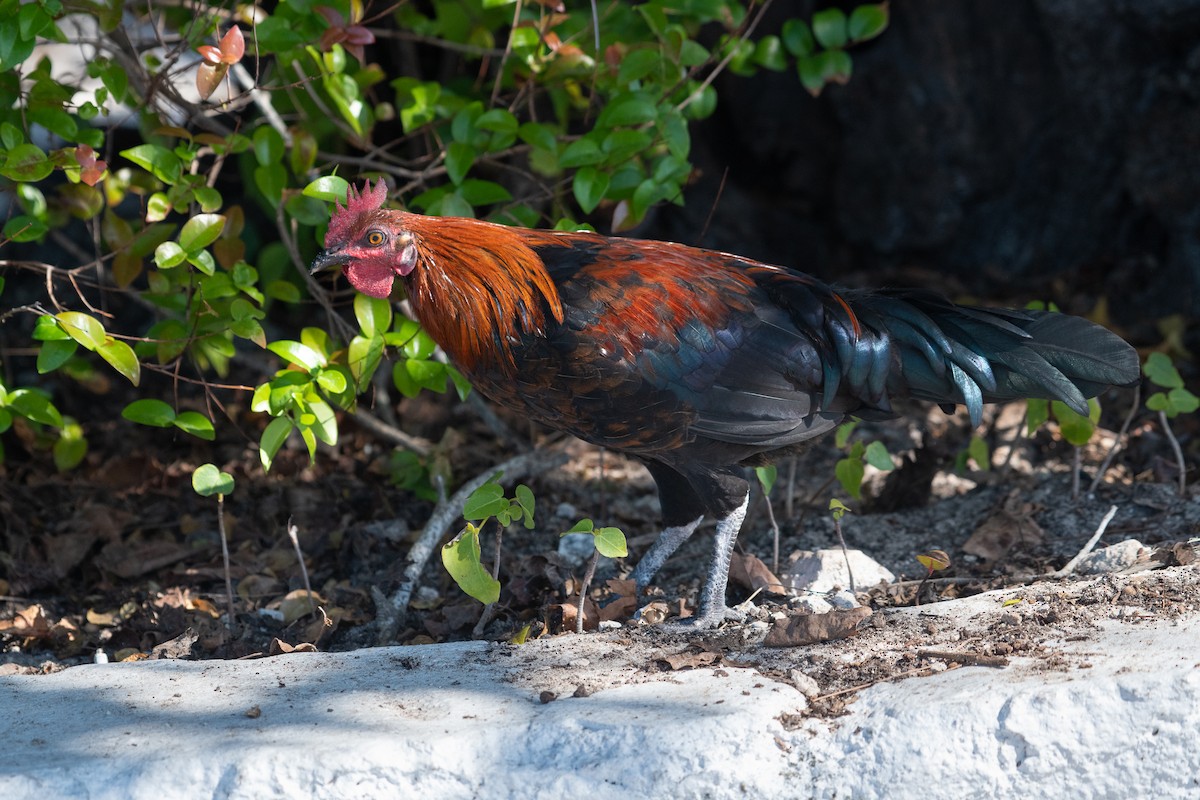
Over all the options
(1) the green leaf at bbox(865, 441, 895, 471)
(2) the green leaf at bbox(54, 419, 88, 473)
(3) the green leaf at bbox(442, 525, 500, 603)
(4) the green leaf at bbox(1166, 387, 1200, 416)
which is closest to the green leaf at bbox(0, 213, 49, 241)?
(2) the green leaf at bbox(54, 419, 88, 473)

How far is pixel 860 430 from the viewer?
6.87 meters

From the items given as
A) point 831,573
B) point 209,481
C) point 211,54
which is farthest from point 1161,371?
point 211,54

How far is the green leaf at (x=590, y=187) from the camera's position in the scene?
4.73 meters

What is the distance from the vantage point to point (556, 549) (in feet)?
18.2

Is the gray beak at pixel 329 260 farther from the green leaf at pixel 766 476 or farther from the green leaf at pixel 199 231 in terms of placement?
the green leaf at pixel 766 476

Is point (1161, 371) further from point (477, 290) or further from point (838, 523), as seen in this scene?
point (477, 290)

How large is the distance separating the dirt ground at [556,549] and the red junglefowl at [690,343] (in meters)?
0.67

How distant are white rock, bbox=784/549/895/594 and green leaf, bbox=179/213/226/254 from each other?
2.54 meters

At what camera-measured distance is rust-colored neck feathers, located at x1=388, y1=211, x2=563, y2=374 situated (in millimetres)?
4102

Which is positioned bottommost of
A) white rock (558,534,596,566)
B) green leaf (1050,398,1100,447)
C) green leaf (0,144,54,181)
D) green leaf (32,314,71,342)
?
white rock (558,534,596,566)

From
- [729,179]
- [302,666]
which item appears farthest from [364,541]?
[729,179]

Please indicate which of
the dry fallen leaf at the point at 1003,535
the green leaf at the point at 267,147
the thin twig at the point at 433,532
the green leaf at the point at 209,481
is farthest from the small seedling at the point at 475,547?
the dry fallen leaf at the point at 1003,535

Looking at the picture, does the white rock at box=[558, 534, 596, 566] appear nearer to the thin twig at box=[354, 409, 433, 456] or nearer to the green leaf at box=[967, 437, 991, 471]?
the thin twig at box=[354, 409, 433, 456]

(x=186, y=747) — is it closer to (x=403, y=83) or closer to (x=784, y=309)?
(x=784, y=309)
